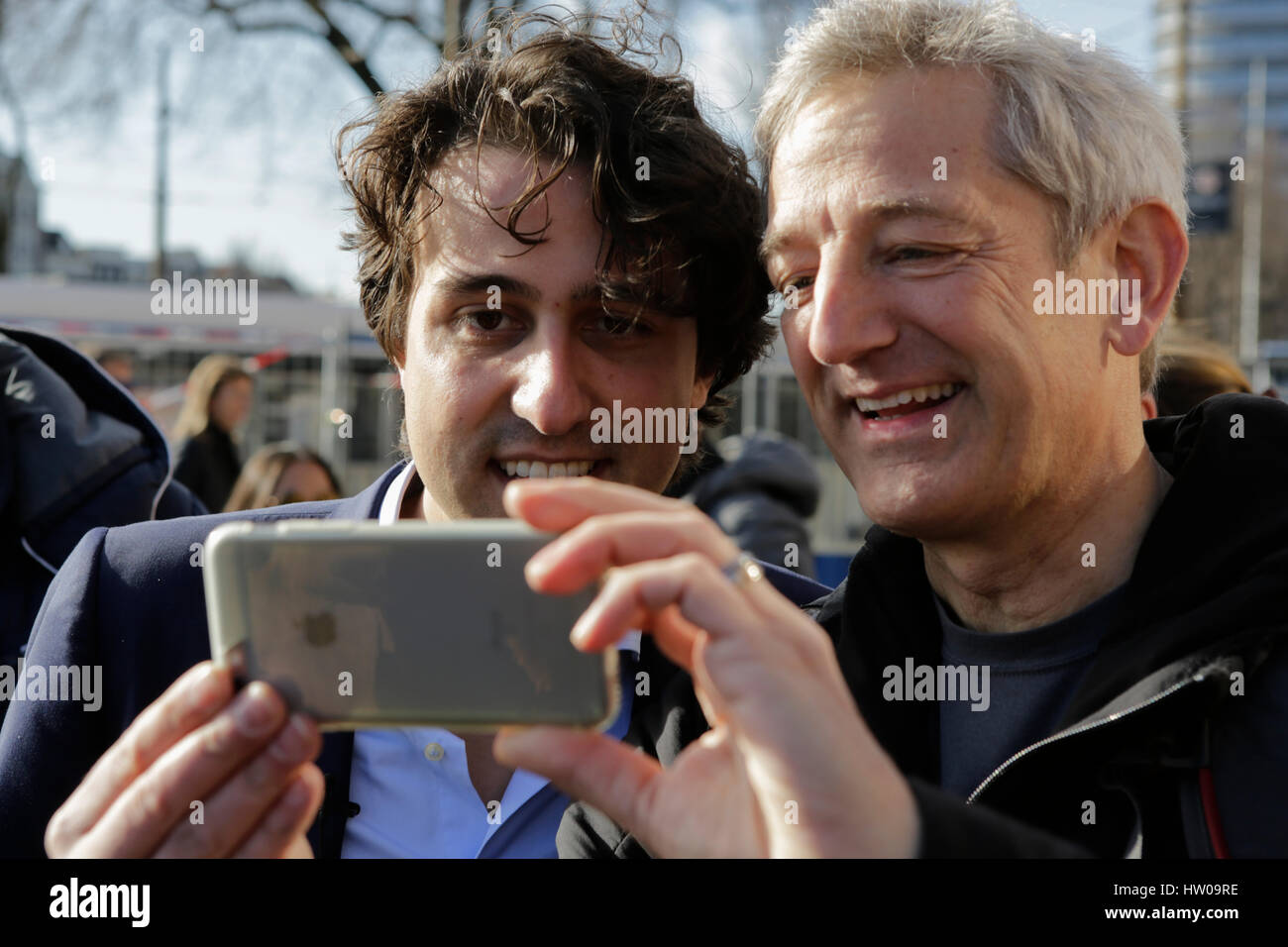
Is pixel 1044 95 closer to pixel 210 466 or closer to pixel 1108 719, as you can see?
pixel 1108 719

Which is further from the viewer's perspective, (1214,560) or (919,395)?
(919,395)

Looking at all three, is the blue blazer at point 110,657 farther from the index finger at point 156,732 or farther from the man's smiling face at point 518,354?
the index finger at point 156,732

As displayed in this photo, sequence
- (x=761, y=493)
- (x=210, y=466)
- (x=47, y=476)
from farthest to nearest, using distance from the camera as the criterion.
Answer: (x=210, y=466)
(x=761, y=493)
(x=47, y=476)

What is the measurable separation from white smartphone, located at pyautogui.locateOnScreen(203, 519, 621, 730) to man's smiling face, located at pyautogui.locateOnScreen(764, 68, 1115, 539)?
2.53 ft

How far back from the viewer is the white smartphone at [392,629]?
1.32 metres

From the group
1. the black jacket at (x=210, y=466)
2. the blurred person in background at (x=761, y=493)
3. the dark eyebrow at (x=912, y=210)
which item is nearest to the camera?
the dark eyebrow at (x=912, y=210)

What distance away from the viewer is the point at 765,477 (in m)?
5.59

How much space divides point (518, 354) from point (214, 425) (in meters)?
6.16

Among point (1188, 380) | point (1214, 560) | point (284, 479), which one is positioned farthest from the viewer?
point (284, 479)

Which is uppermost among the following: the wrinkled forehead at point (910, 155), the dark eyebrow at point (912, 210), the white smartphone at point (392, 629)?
the wrinkled forehead at point (910, 155)

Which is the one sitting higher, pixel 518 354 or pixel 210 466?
pixel 518 354

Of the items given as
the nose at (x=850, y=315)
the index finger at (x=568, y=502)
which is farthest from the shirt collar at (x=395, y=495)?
the index finger at (x=568, y=502)

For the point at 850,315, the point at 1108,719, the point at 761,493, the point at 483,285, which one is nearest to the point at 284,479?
the point at 761,493

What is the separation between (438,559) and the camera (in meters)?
1.33
